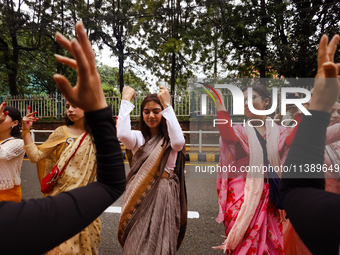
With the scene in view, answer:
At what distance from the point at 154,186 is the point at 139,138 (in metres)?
0.43

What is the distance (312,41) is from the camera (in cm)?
744

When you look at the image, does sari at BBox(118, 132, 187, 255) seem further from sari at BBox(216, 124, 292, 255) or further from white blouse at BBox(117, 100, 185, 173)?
sari at BBox(216, 124, 292, 255)

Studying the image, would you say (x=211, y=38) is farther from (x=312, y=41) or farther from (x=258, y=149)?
(x=258, y=149)

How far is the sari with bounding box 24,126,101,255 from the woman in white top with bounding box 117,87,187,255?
242mm

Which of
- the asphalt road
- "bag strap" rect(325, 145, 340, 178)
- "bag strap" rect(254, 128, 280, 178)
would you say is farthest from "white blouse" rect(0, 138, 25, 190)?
"bag strap" rect(325, 145, 340, 178)

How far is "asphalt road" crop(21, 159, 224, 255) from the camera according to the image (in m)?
2.76

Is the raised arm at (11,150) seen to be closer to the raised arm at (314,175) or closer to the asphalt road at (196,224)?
the asphalt road at (196,224)

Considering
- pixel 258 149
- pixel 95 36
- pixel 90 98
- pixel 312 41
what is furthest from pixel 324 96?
pixel 95 36

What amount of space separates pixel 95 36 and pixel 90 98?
38.2 ft

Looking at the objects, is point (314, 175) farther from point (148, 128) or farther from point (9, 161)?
point (9, 161)

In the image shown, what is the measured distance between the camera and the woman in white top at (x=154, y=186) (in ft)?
5.97

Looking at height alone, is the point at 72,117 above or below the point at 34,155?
above

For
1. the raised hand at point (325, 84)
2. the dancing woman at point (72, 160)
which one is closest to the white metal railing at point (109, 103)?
the dancing woman at point (72, 160)

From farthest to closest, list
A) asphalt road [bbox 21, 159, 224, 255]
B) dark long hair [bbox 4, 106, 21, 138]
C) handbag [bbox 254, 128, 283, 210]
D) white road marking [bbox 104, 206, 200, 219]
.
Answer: white road marking [bbox 104, 206, 200, 219] → asphalt road [bbox 21, 159, 224, 255] → dark long hair [bbox 4, 106, 21, 138] → handbag [bbox 254, 128, 283, 210]
